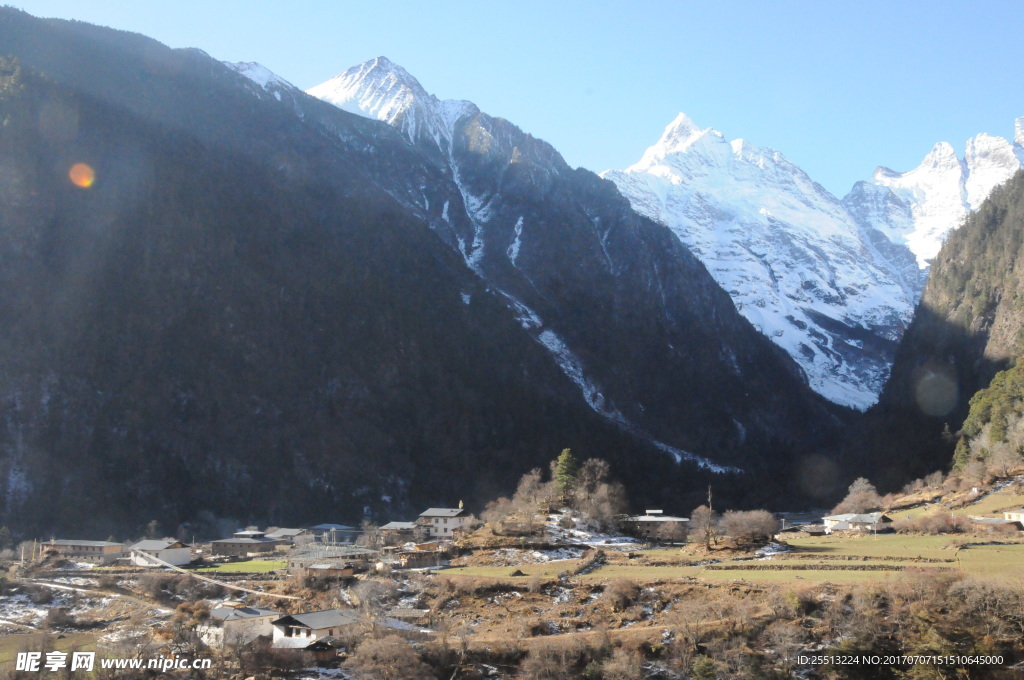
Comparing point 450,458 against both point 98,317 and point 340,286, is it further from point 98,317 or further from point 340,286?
point 98,317

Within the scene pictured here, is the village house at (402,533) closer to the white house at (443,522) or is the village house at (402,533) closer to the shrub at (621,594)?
the white house at (443,522)

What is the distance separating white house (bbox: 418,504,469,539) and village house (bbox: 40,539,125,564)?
3107cm

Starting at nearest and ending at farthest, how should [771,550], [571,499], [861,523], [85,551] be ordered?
[771,550] < [861,523] < [85,551] < [571,499]

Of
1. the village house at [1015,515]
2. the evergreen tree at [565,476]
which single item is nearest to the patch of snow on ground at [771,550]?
the village house at [1015,515]

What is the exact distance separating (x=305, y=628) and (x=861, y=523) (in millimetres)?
54694

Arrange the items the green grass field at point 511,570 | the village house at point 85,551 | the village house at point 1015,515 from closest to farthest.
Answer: the green grass field at point 511,570, the village house at point 1015,515, the village house at point 85,551

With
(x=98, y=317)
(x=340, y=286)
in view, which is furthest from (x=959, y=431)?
(x=98, y=317)

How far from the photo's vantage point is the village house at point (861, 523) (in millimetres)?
78125

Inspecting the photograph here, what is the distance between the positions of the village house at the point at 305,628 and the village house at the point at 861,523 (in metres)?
50.5

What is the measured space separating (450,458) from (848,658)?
117 meters

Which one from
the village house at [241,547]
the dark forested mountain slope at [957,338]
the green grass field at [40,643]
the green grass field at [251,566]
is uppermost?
the dark forested mountain slope at [957,338]

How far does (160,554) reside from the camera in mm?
76000

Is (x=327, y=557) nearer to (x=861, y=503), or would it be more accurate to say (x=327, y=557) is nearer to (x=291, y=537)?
(x=291, y=537)

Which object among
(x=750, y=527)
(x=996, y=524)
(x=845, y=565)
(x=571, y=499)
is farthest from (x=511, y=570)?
(x=996, y=524)
